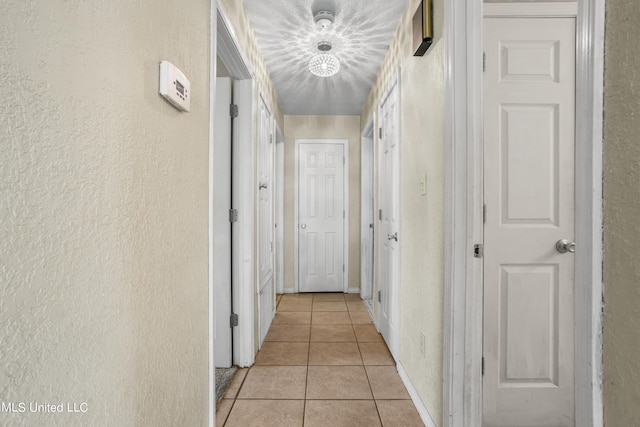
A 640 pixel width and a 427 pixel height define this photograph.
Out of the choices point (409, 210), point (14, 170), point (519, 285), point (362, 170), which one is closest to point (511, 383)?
point (519, 285)

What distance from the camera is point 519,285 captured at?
1715 millimetres

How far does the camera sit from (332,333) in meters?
3.05

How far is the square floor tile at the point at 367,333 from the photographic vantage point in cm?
292

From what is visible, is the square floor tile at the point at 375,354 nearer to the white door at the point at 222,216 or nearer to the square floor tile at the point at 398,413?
the square floor tile at the point at 398,413

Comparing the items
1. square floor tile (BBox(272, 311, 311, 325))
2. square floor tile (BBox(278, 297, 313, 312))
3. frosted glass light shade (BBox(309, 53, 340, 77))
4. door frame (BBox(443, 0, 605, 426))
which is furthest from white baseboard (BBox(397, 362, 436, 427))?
frosted glass light shade (BBox(309, 53, 340, 77))

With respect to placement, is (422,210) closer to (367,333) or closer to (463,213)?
(463,213)

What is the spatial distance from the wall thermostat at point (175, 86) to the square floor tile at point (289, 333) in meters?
2.23

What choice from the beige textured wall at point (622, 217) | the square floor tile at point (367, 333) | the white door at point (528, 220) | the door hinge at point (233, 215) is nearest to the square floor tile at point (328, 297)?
the square floor tile at point (367, 333)

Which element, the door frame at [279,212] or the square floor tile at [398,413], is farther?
the door frame at [279,212]

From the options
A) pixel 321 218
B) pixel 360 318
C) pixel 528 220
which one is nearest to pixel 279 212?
pixel 321 218

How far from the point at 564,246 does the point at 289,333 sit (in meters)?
2.22

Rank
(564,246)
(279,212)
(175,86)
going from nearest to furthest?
(175,86)
(564,246)
(279,212)

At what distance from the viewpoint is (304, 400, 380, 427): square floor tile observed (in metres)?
1.75

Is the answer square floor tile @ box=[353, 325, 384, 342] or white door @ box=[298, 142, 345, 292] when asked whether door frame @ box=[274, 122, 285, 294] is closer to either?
white door @ box=[298, 142, 345, 292]
